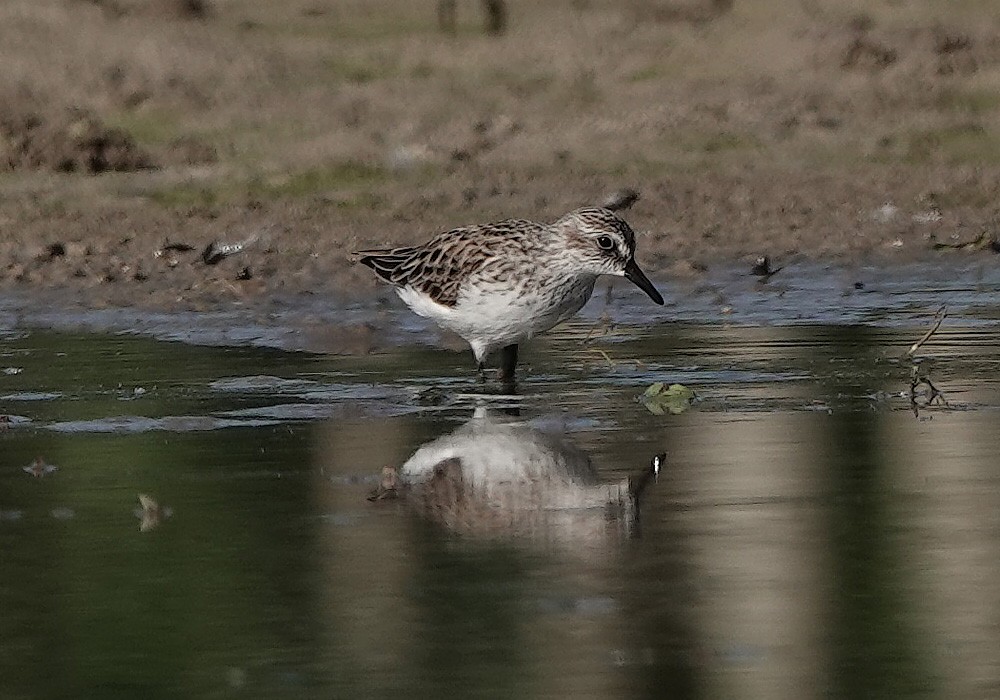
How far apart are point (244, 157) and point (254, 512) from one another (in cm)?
1139

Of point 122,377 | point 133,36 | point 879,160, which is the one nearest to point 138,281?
point 122,377

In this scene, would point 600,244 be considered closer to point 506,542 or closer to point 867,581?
point 506,542

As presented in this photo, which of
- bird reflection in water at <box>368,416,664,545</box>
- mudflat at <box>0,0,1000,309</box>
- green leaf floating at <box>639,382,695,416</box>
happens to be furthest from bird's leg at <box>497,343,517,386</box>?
mudflat at <box>0,0,1000,309</box>

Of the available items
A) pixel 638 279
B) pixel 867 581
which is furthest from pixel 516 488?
pixel 638 279

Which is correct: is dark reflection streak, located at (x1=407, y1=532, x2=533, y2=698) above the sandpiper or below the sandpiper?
below

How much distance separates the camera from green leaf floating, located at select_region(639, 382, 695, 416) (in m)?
10.1

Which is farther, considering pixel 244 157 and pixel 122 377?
pixel 244 157

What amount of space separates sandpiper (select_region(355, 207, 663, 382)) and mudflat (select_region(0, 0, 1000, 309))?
3.08 m

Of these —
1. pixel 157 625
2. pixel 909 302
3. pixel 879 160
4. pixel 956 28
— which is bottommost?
pixel 157 625

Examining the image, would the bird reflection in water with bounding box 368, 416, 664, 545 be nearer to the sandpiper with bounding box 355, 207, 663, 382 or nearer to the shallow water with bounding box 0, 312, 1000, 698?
the shallow water with bounding box 0, 312, 1000, 698

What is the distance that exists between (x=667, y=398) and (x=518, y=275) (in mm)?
1100

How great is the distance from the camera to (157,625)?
6457 mm

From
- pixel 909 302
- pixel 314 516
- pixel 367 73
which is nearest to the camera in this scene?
pixel 314 516

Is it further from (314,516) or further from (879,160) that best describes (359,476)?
(879,160)
